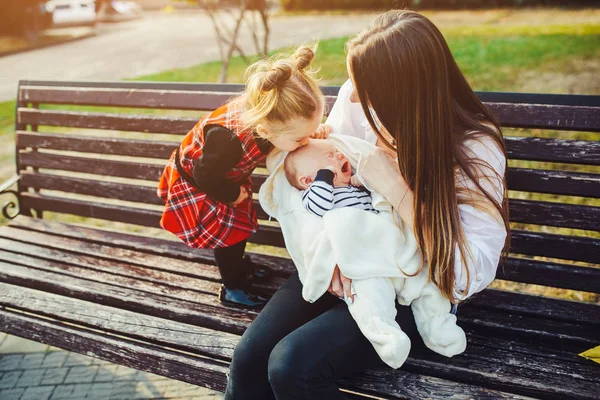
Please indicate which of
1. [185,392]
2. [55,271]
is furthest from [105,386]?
[55,271]

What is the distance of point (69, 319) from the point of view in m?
2.71

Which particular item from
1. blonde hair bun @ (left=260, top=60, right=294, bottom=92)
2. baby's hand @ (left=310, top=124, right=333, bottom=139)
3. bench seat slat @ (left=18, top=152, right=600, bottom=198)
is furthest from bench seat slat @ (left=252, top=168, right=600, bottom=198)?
blonde hair bun @ (left=260, top=60, right=294, bottom=92)

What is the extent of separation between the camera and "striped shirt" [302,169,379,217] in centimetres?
220

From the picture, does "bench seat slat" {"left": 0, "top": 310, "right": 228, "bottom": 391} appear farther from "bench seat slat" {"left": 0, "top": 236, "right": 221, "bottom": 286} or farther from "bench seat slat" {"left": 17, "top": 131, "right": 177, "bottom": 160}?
"bench seat slat" {"left": 17, "top": 131, "right": 177, "bottom": 160}

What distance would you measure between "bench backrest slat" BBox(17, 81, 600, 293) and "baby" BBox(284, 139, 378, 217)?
2.03ft

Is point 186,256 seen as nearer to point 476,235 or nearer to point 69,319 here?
point 69,319

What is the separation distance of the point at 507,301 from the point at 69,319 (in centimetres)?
190

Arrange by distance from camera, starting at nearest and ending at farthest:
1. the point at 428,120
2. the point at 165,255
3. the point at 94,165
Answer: the point at 428,120, the point at 165,255, the point at 94,165

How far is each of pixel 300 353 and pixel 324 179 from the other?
632 mm

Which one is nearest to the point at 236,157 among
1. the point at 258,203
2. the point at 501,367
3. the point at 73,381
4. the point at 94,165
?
the point at 258,203

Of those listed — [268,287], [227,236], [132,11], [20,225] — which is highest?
[227,236]

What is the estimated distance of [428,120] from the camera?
195 cm

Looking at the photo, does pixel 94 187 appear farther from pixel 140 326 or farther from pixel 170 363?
pixel 170 363

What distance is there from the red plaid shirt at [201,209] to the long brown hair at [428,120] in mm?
706
